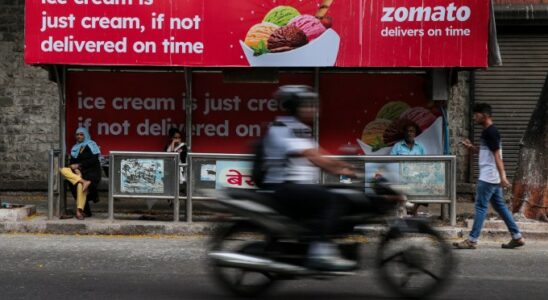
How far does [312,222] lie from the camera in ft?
19.5

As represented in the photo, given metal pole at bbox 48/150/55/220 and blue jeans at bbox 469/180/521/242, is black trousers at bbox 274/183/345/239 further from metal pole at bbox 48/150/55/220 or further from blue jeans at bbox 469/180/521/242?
metal pole at bbox 48/150/55/220

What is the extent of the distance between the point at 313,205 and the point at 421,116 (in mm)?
6978

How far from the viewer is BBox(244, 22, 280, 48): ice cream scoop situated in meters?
11.2

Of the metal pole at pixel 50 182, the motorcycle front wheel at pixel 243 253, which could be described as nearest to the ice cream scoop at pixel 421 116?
the metal pole at pixel 50 182

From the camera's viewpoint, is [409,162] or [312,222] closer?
[312,222]

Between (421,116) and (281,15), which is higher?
(281,15)

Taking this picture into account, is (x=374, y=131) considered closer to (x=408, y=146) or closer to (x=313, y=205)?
(x=408, y=146)

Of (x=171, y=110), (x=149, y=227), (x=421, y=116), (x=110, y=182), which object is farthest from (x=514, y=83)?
(x=110, y=182)

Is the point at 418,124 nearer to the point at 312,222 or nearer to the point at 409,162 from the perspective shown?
the point at 409,162

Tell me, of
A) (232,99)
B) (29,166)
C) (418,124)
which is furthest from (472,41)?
(29,166)

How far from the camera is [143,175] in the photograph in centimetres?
1103

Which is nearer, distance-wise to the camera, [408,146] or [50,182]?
[50,182]

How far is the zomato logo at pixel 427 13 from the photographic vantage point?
11.1 m

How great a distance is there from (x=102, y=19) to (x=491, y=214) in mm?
6373
